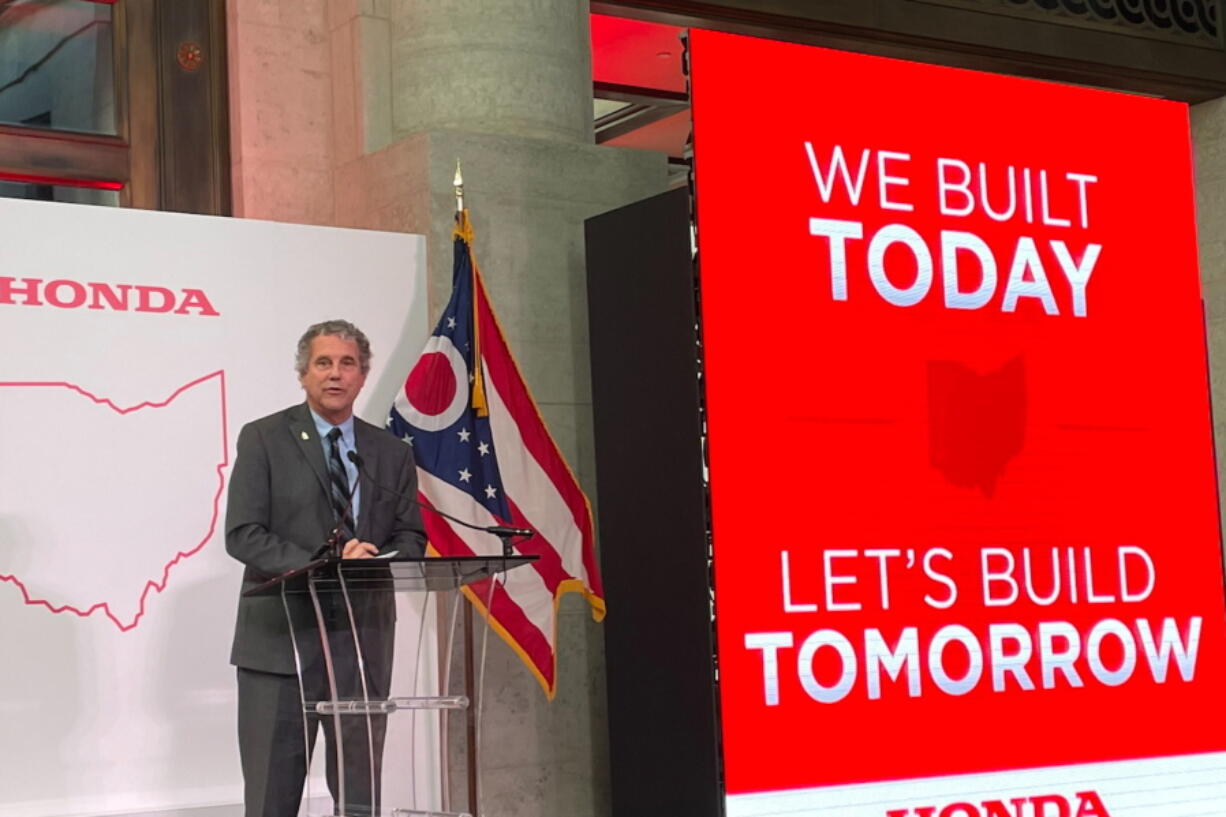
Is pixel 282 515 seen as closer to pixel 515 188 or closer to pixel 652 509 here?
pixel 652 509

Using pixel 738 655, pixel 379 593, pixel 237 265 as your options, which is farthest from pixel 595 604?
Answer: pixel 379 593

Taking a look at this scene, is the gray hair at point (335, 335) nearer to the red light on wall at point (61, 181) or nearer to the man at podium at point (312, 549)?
the man at podium at point (312, 549)

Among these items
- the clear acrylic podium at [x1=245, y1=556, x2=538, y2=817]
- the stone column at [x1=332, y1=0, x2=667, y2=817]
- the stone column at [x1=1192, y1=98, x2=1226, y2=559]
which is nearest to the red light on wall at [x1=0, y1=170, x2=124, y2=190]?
the stone column at [x1=332, y1=0, x2=667, y2=817]

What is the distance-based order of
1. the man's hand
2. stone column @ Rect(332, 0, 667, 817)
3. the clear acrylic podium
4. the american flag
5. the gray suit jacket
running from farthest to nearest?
stone column @ Rect(332, 0, 667, 817)
the american flag
the gray suit jacket
the man's hand
the clear acrylic podium

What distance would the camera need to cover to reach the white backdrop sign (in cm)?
496

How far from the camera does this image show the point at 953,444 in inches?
196

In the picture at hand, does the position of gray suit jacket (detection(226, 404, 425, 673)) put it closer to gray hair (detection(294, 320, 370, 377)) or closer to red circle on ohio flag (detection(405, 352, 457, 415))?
gray hair (detection(294, 320, 370, 377))

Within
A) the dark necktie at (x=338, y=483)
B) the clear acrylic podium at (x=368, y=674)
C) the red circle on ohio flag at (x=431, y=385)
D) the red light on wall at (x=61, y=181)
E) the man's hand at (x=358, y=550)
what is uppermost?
the red light on wall at (x=61, y=181)

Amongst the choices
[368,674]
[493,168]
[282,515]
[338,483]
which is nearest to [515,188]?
[493,168]

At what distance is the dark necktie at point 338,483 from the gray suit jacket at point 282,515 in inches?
1.0

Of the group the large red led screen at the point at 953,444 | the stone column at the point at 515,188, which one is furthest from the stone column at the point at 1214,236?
the stone column at the point at 515,188

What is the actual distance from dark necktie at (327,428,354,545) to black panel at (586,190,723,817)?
123cm

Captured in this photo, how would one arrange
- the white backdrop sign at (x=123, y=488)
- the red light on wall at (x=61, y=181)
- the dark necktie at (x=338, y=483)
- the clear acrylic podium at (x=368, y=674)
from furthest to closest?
the red light on wall at (x=61, y=181), the white backdrop sign at (x=123, y=488), the dark necktie at (x=338, y=483), the clear acrylic podium at (x=368, y=674)

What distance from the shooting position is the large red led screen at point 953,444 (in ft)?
15.3
